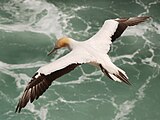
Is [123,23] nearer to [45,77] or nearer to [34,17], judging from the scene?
[45,77]

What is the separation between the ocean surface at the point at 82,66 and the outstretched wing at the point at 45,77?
7.37 meters

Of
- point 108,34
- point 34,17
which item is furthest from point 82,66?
point 108,34

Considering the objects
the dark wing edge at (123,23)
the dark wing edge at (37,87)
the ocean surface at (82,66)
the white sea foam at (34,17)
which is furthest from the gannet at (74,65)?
the white sea foam at (34,17)

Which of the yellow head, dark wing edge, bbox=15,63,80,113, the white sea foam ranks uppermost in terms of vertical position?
dark wing edge, bbox=15,63,80,113

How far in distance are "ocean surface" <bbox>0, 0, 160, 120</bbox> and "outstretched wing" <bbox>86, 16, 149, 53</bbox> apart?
6.15 meters

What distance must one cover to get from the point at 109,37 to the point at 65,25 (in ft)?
35.0

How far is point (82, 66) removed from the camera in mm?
19516

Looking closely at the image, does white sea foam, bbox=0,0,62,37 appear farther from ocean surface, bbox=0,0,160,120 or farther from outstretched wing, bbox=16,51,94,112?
outstretched wing, bbox=16,51,94,112

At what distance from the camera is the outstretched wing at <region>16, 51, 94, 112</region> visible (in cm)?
921

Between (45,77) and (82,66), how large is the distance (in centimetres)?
1013

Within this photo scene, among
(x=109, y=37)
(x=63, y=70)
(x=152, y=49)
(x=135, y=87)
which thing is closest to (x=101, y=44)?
(x=109, y=37)

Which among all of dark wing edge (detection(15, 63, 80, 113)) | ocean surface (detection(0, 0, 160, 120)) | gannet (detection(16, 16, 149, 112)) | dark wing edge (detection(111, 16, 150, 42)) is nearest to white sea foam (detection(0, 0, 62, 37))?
ocean surface (detection(0, 0, 160, 120))

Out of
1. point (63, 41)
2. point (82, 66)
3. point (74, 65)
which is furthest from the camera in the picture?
point (82, 66)

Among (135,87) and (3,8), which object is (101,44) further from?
(3,8)
